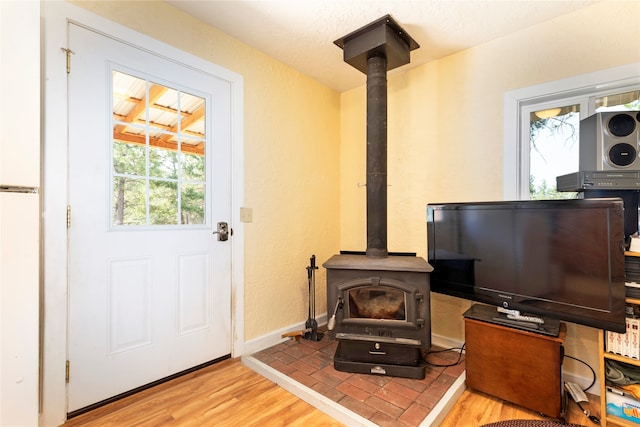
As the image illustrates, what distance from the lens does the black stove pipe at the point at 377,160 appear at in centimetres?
221

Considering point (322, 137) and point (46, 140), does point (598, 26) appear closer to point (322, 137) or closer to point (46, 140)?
point (322, 137)

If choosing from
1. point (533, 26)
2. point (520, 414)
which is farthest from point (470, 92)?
point (520, 414)

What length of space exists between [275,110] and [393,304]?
6.17ft

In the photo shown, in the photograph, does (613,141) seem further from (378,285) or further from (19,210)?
(19,210)

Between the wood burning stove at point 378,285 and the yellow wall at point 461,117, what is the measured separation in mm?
512

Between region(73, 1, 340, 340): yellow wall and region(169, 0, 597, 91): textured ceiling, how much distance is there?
0.16 m

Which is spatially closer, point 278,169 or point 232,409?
point 232,409

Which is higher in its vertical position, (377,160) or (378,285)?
(377,160)

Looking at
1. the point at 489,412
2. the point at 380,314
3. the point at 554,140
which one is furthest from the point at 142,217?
the point at 554,140

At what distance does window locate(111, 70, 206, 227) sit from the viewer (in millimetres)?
1772

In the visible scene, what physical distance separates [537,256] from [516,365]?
0.65 m

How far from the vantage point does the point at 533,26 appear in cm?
208

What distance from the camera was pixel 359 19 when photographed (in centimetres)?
203

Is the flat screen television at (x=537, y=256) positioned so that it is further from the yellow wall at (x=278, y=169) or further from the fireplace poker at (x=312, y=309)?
the yellow wall at (x=278, y=169)
